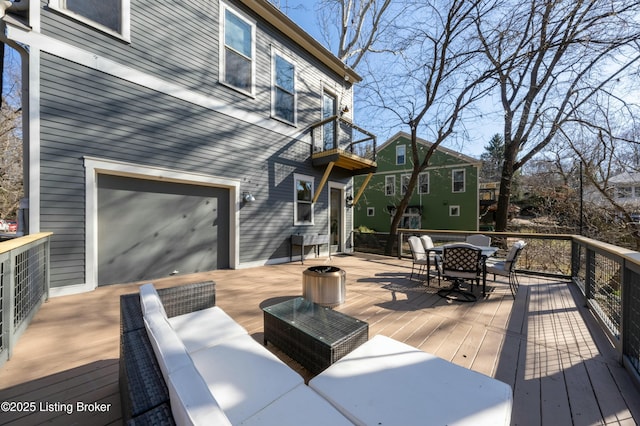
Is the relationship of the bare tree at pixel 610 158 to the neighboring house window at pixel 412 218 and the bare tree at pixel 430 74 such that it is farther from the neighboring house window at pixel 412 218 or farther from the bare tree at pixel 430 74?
the neighboring house window at pixel 412 218

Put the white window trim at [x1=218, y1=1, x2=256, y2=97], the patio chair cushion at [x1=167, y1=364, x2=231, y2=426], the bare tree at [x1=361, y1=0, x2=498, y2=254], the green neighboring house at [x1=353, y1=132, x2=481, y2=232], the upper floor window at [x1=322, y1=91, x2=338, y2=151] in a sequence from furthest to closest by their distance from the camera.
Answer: the green neighboring house at [x1=353, y1=132, x2=481, y2=232] < the upper floor window at [x1=322, y1=91, x2=338, y2=151] < the bare tree at [x1=361, y1=0, x2=498, y2=254] < the white window trim at [x1=218, y1=1, x2=256, y2=97] < the patio chair cushion at [x1=167, y1=364, x2=231, y2=426]

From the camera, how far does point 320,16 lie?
10.1 m

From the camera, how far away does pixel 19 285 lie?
2547 mm

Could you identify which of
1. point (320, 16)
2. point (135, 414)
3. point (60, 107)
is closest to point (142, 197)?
point (60, 107)

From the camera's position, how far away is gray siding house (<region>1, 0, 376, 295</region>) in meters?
3.68

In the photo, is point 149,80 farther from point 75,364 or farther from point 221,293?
point 75,364

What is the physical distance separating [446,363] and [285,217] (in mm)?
5840

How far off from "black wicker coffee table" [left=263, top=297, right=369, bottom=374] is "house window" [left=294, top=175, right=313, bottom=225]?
5.06 meters

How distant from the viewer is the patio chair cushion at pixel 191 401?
67 cm

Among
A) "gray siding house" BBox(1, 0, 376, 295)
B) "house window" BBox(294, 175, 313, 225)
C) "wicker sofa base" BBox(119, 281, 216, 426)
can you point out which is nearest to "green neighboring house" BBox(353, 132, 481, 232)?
"house window" BBox(294, 175, 313, 225)

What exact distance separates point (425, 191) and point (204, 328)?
1767cm

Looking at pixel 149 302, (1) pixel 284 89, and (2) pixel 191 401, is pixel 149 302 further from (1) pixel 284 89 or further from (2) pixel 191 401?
(1) pixel 284 89

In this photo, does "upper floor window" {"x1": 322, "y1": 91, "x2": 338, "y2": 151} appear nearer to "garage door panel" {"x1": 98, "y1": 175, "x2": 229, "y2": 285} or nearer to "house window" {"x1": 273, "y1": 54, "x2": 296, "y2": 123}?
"house window" {"x1": 273, "y1": 54, "x2": 296, "y2": 123}

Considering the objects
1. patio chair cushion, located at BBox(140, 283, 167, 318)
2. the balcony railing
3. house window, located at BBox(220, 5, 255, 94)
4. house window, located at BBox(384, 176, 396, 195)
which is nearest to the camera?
patio chair cushion, located at BBox(140, 283, 167, 318)
